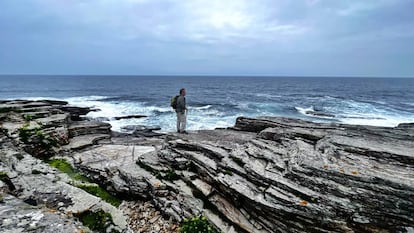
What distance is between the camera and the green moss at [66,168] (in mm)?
12516

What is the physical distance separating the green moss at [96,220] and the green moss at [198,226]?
2528 millimetres

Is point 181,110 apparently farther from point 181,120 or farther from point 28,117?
point 28,117

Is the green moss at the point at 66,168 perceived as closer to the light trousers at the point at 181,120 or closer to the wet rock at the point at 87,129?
the wet rock at the point at 87,129

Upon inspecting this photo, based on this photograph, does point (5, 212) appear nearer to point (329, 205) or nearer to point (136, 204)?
point (136, 204)

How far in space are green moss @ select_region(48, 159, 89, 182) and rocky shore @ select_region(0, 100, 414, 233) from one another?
0.19ft

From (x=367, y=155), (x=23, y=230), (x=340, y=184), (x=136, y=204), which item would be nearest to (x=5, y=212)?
(x=23, y=230)

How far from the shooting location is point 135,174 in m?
11.9

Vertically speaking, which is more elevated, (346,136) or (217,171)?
(346,136)

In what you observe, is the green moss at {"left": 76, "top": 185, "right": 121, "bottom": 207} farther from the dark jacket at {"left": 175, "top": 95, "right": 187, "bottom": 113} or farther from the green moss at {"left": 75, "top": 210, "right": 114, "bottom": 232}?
the dark jacket at {"left": 175, "top": 95, "right": 187, "bottom": 113}

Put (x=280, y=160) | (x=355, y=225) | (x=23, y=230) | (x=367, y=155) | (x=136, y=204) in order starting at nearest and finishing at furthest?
(x=23, y=230) < (x=355, y=225) < (x=367, y=155) < (x=280, y=160) < (x=136, y=204)

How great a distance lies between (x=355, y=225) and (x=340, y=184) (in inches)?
45.5

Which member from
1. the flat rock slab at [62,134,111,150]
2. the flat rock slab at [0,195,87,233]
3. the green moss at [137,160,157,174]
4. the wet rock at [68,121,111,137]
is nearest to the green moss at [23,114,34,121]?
the wet rock at [68,121,111,137]

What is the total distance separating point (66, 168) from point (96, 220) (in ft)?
26.0

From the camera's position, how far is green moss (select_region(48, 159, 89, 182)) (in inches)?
493
